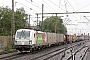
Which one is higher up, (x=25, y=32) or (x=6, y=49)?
(x=25, y=32)

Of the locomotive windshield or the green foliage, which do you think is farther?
the green foliage

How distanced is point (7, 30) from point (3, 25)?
1.74 meters

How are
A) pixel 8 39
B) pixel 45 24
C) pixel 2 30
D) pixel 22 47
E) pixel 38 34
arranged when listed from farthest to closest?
pixel 45 24 → pixel 2 30 → pixel 8 39 → pixel 38 34 → pixel 22 47

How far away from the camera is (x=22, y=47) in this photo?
26.9m

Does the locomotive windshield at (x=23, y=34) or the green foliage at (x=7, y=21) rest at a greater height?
the green foliage at (x=7, y=21)

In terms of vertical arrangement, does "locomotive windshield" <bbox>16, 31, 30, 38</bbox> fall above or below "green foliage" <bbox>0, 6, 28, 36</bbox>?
below

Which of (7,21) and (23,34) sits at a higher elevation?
(7,21)

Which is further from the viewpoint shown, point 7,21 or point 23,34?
point 7,21

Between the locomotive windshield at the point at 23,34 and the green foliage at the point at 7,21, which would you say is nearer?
the locomotive windshield at the point at 23,34

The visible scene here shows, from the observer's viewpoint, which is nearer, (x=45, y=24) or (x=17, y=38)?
(x=17, y=38)

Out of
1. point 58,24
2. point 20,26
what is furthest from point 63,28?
point 20,26

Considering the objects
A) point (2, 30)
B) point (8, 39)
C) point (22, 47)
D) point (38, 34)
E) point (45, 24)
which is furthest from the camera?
point (45, 24)

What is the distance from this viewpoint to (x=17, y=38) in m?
27.5

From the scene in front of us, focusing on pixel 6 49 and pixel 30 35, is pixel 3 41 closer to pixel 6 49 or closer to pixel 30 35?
pixel 6 49
